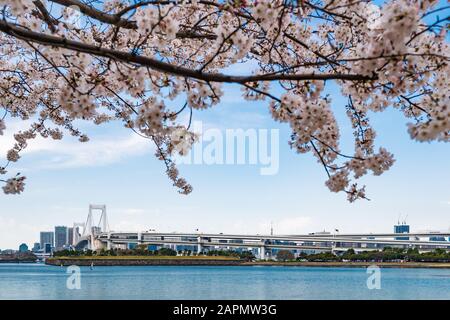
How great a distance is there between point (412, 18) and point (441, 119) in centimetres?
59

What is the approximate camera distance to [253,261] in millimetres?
101625

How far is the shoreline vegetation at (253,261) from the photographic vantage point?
89.6m

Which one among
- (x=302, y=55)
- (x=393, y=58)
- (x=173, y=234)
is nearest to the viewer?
(x=393, y=58)

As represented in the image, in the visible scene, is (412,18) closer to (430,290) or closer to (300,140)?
(300,140)

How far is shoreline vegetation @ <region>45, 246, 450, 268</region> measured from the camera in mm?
89562

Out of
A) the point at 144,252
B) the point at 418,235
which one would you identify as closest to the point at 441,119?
the point at 418,235
